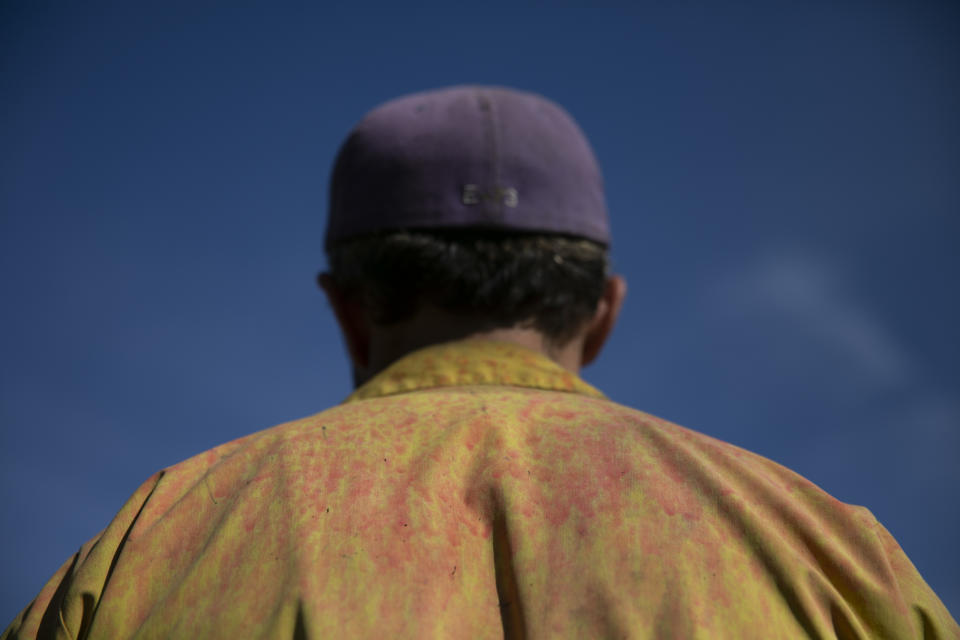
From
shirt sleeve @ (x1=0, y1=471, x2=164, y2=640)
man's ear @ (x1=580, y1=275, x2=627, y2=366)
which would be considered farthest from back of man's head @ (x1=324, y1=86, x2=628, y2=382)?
shirt sleeve @ (x1=0, y1=471, x2=164, y2=640)

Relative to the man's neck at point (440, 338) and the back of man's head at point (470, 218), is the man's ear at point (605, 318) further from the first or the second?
the man's neck at point (440, 338)

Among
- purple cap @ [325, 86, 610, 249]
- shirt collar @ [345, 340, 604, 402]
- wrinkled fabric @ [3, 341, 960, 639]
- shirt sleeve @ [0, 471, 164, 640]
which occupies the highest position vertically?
purple cap @ [325, 86, 610, 249]

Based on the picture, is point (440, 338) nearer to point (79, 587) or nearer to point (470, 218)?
point (470, 218)

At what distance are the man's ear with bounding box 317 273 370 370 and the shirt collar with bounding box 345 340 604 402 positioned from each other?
13.6 inches

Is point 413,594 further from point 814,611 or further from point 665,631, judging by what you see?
point 814,611

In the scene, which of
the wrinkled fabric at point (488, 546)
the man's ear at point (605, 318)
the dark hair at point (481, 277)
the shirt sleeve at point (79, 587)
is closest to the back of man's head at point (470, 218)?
the dark hair at point (481, 277)

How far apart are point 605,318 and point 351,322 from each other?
2.06 ft

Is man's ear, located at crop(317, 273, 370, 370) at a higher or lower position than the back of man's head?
lower

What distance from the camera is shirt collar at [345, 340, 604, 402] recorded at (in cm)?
176

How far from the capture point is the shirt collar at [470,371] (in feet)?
5.77

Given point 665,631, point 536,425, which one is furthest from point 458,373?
point 665,631

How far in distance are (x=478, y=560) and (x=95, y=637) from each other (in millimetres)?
532

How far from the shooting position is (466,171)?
2.07m

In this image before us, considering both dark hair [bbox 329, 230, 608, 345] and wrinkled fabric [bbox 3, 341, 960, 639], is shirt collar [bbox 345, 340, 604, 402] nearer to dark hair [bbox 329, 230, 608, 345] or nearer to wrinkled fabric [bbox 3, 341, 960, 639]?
dark hair [bbox 329, 230, 608, 345]
